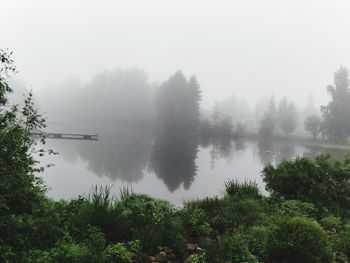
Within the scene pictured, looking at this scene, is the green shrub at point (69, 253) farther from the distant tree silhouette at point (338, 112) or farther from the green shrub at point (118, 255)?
the distant tree silhouette at point (338, 112)

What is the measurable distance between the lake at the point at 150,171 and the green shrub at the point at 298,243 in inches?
677

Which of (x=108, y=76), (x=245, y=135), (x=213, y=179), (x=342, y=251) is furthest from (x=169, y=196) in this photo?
(x=108, y=76)

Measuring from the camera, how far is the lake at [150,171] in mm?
35109

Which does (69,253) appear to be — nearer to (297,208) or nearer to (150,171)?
(297,208)

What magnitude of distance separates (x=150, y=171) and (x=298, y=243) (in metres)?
40.6

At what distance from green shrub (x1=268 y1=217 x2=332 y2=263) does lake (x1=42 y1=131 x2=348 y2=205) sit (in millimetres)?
17190

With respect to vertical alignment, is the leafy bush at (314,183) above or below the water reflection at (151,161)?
above

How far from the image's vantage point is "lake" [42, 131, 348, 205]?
115 feet

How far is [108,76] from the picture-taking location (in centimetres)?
18288

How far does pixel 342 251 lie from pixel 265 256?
2.28 meters

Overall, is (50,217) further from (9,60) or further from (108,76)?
(108,76)

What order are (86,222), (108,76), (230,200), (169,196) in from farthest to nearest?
(108,76), (169,196), (230,200), (86,222)

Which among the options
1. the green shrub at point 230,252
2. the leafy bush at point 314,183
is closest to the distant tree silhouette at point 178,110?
the leafy bush at point 314,183

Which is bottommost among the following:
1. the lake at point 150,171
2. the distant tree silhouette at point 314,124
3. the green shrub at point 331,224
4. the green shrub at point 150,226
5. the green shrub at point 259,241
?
the lake at point 150,171
